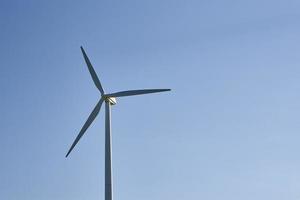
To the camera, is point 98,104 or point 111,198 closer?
point 111,198

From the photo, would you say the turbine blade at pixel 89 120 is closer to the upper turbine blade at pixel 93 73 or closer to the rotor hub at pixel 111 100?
the rotor hub at pixel 111 100

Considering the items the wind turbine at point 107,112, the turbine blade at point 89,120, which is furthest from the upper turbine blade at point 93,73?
the turbine blade at point 89,120

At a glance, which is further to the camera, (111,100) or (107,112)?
(111,100)

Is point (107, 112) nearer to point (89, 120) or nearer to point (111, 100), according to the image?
point (111, 100)

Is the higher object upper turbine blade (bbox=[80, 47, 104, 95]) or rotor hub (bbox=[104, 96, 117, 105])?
upper turbine blade (bbox=[80, 47, 104, 95])

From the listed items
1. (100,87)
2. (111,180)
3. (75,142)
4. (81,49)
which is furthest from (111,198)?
(81,49)

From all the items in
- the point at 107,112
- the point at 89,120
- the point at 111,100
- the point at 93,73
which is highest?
the point at 93,73

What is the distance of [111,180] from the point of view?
47.0 m

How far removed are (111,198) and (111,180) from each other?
1911 mm

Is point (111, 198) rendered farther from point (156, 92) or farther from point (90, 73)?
point (90, 73)

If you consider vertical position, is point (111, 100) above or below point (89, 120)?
above

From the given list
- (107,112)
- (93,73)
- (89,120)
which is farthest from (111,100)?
(93,73)

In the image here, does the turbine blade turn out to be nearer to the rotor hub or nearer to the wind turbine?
the wind turbine

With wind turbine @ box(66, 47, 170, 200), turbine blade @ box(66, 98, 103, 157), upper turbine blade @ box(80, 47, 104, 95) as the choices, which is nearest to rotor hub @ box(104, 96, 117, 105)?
wind turbine @ box(66, 47, 170, 200)
